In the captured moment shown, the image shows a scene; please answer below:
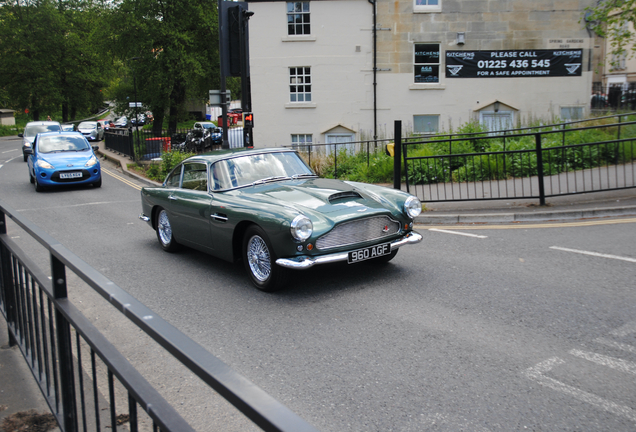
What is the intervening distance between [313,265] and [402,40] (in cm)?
2122

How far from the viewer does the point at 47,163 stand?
15391 mm

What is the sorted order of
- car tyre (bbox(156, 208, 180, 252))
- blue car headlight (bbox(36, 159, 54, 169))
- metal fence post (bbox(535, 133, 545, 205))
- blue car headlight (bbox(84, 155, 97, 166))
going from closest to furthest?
car tyre (bbox(156, 208, 180, 252)) → metal fence post (bbox(535, 133, 545, 205)) → blue car headlight (bbox(36, 159, 54, 169)) → blue car headlight (bbox(84, 155, 97, 166))

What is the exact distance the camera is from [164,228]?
7.98 m

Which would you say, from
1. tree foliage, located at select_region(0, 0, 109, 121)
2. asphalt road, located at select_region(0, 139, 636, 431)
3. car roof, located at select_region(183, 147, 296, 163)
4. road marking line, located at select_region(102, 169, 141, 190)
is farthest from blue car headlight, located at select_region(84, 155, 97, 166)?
tree foliage, located at select_region(0, 0, 109, 121)

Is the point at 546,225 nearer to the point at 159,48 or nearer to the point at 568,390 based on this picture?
the point at 568,390

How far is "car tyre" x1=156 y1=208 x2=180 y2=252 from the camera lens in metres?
7.74

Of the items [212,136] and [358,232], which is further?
[212,136]

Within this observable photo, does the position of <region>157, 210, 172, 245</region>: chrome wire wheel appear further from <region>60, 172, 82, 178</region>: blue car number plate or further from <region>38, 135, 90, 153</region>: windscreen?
<region>38, 135, 90, 153</region>: windscreen

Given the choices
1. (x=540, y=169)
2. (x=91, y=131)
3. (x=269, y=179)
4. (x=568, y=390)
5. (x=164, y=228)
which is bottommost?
(x=568, y=390)

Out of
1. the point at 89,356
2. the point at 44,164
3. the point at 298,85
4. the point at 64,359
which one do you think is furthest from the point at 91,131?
the point at 64,359

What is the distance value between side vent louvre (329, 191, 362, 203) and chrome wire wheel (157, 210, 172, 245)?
2803 millimetres

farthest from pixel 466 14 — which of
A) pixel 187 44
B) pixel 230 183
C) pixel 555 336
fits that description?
pixel 555 336

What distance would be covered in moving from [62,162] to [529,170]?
12.6m

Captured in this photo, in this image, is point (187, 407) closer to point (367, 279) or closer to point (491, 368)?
point (491, 368)
